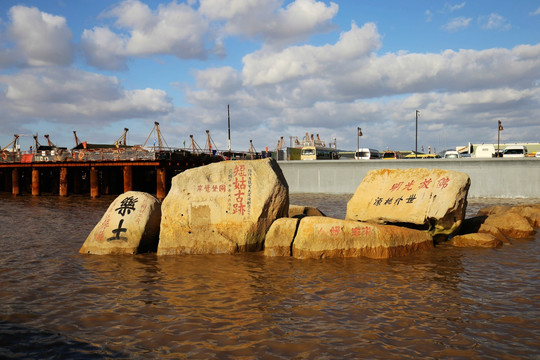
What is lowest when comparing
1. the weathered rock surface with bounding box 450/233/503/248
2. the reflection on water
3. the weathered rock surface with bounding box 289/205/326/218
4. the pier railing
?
the reflection on water

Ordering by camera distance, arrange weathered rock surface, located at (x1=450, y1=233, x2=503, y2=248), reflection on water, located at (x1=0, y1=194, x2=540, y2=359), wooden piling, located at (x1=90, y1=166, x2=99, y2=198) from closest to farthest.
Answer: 1. reflection on water, located at (x1=0, y1=194, x2=540, y2=359)
2. weathered rock surface, located at (x1=450, y1=233, x2=503, y2=248)
3. wooden piling, located at (x1=90, y1=166, x2=99, y2=198)

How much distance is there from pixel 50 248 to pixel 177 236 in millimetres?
4328

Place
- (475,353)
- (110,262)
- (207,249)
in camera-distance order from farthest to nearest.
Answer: (207,249), (110,262), (475,353)

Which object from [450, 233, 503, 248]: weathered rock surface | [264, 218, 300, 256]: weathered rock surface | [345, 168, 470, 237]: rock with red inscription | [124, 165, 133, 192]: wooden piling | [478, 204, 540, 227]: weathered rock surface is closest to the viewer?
[264, 218, 300, 256]: weathered rock surface

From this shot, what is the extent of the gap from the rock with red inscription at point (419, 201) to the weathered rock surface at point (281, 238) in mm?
3267

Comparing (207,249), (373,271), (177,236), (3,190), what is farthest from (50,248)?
(3,190)

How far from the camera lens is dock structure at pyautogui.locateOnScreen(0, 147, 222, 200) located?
32375mm

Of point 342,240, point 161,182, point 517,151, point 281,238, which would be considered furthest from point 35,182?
point 517,151

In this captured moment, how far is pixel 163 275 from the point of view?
977 centimetres

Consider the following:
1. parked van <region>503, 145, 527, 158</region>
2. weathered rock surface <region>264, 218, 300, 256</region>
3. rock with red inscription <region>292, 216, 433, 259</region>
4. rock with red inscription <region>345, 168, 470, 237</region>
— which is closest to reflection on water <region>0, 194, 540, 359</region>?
rock with red inscription <region>292, 216, 433, 259</region>

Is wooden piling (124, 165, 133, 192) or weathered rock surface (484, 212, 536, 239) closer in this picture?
weathered rock surface (484, 212, 536, 239)

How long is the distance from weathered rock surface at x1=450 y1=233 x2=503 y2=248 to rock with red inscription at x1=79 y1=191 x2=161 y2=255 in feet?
30.1

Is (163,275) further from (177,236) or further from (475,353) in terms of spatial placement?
(475,353)

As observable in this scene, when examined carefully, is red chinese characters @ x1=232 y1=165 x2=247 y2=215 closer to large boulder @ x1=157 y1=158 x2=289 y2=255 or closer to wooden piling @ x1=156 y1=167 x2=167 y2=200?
large boulder @ x1=157 y1=158 x2=289 y2=255
